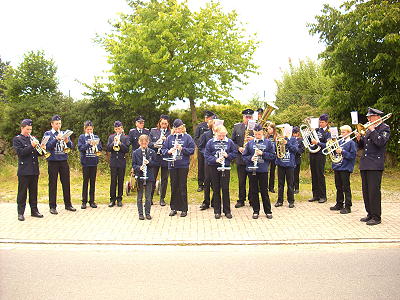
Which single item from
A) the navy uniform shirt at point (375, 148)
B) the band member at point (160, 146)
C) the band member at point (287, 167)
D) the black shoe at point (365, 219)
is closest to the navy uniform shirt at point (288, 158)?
the band member at point (287, 167)

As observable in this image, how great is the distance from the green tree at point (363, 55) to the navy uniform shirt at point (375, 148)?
7.33 m

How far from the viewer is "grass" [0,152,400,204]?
12102mm

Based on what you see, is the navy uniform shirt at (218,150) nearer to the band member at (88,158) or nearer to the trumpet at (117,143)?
the trumpet at (117,143)

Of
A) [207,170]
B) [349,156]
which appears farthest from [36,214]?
[349,156]

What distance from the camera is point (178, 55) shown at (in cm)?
1772

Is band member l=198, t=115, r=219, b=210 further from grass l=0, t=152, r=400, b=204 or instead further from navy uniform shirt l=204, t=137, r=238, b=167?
grass l=0, t=152, r=400, b=204

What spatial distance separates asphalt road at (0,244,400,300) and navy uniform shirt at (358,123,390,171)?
203 cm

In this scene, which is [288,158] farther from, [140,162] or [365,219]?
[140,162]

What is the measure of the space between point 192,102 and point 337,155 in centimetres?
1008

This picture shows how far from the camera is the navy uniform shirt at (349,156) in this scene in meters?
10.2

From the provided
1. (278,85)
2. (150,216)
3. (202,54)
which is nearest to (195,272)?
(150,216)

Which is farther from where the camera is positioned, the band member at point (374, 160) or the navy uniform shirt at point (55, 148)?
the navy uniform shirt at point (55, 148)

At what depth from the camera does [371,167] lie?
9.12 metres

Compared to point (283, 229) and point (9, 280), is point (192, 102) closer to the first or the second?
point (283, 229)
